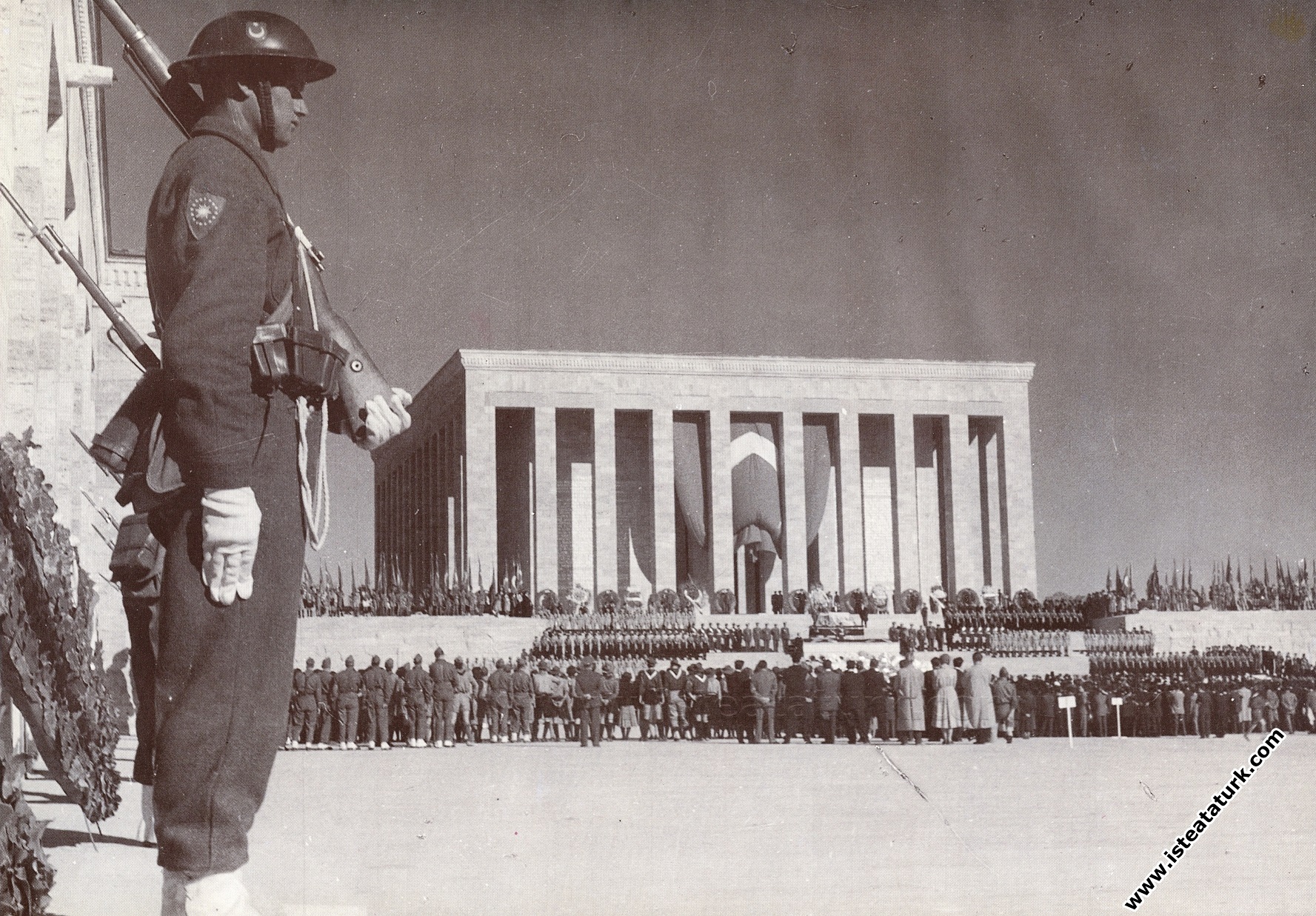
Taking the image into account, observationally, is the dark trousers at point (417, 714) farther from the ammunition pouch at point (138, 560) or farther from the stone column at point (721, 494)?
the stone column at point (721, 494)

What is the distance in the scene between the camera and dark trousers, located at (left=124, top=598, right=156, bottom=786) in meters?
2.95

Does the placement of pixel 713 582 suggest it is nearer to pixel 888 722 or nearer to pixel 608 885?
pixel 888 722

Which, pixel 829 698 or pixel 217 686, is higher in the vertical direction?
pixel 217 686

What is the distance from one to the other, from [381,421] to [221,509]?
1.25 feet

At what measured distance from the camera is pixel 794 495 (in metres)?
44.9

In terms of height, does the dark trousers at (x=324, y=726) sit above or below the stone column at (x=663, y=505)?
below

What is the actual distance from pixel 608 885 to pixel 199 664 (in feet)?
12.5

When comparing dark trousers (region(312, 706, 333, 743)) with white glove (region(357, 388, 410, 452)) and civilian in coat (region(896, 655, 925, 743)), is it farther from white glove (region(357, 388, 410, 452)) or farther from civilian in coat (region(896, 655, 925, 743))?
white glove (region(357, 388, 410, 452))

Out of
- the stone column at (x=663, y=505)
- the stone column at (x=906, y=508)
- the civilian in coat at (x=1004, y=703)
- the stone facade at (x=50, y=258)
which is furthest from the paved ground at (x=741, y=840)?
the stone column at (x=906, y=508)

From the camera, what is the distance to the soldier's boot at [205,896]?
9.30 ft

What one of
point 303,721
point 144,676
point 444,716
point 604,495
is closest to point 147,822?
point 144,676

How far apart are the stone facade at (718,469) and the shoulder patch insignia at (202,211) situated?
127 ft

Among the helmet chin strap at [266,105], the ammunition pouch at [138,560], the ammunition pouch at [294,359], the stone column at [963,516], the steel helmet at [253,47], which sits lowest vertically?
the ammunition pouch at [138,560]

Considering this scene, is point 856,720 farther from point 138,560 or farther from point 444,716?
point 138,560
